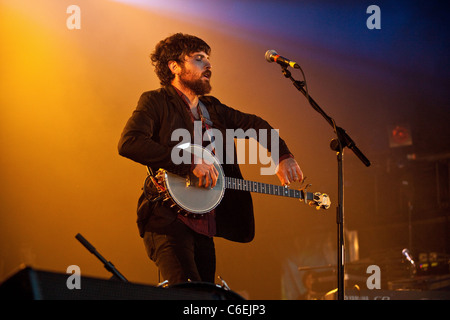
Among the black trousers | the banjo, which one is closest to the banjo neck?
the banjo

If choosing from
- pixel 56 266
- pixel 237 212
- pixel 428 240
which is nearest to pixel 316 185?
pixel 428 240

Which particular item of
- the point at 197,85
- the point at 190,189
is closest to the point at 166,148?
the point at 190,189

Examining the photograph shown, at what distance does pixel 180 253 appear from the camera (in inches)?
124

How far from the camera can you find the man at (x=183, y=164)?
320 centimetres

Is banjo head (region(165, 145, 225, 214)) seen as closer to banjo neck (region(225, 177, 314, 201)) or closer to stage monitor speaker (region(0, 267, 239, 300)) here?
banjo neck (region(225, 177, 314, 201))

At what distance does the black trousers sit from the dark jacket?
70 millimetres

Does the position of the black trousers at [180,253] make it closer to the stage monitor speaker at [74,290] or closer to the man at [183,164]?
the man at [183,164]

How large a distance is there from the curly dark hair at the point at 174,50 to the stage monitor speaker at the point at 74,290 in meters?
2.45

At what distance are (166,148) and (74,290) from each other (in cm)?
169

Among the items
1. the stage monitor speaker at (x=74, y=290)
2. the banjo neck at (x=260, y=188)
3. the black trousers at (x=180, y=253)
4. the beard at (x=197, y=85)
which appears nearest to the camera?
the stage monitor speaker at (x=74, y=290)

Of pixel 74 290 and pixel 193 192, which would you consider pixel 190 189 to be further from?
pixel 74 290

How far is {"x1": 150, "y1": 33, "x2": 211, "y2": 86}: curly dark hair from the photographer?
13.1 feet

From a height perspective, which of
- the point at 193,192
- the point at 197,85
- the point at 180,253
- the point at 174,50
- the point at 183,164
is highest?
the point at 174,50

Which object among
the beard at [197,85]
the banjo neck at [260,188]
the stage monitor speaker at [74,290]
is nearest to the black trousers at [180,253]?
the banjo neck at [260,188]
